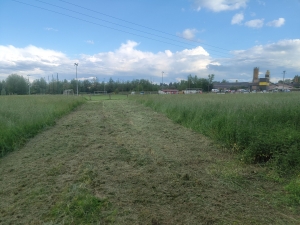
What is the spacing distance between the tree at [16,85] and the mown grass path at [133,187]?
74844 mm

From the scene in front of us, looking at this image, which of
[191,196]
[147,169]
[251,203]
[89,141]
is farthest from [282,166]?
[89,141]

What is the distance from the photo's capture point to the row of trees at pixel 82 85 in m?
69.1

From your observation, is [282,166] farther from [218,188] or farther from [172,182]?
[172,182]

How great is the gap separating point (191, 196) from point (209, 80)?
3712 inches

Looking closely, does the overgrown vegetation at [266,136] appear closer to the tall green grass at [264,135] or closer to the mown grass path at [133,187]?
the tall green grass at [264,135]

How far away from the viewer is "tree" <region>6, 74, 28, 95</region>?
223 feet

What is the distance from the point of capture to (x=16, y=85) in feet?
225

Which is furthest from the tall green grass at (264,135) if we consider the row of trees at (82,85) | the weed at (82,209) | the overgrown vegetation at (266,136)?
the row of trees at (82,85)

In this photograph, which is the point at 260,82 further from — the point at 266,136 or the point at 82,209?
the point at 82,209

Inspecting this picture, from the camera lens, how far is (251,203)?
9.86 ft

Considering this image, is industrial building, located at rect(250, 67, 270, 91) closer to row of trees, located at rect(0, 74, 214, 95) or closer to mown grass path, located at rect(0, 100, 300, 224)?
row of trees, located at rect(0, 74, 214, 95)

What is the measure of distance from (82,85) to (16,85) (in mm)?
23050

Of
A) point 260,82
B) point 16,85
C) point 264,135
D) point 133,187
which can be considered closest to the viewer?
point 133,187

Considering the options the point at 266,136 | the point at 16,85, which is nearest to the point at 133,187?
the point at 266,136
